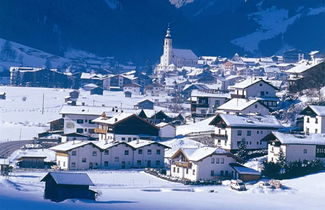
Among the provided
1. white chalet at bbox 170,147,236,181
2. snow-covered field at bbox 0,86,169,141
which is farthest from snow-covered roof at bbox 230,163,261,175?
snow-covered field at bbox 0,86,169,141

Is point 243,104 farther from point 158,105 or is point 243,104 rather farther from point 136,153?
point 158,105

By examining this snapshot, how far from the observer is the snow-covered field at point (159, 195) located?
30.3m

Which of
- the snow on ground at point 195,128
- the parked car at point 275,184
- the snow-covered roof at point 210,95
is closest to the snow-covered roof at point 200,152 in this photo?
the parked car at point 275,184

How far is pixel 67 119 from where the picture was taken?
52406 mm

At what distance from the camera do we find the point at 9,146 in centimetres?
4766

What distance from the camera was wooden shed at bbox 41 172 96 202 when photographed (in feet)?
103

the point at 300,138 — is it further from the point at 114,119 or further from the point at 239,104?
the point at 114,119

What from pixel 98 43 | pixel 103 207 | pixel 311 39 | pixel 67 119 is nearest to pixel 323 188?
pixel 103 207

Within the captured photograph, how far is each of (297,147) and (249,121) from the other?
5.63 m

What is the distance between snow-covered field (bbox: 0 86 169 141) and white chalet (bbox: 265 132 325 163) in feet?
56.6

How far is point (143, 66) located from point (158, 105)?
197 feet

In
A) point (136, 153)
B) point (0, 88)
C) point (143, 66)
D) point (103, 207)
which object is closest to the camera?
point (103, 207)

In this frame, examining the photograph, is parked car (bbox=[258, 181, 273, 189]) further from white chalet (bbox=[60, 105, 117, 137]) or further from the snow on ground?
white chalet (bbox=[60, 105, 117, 137])

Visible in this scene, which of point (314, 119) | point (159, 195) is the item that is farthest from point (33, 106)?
point (159, 195)
